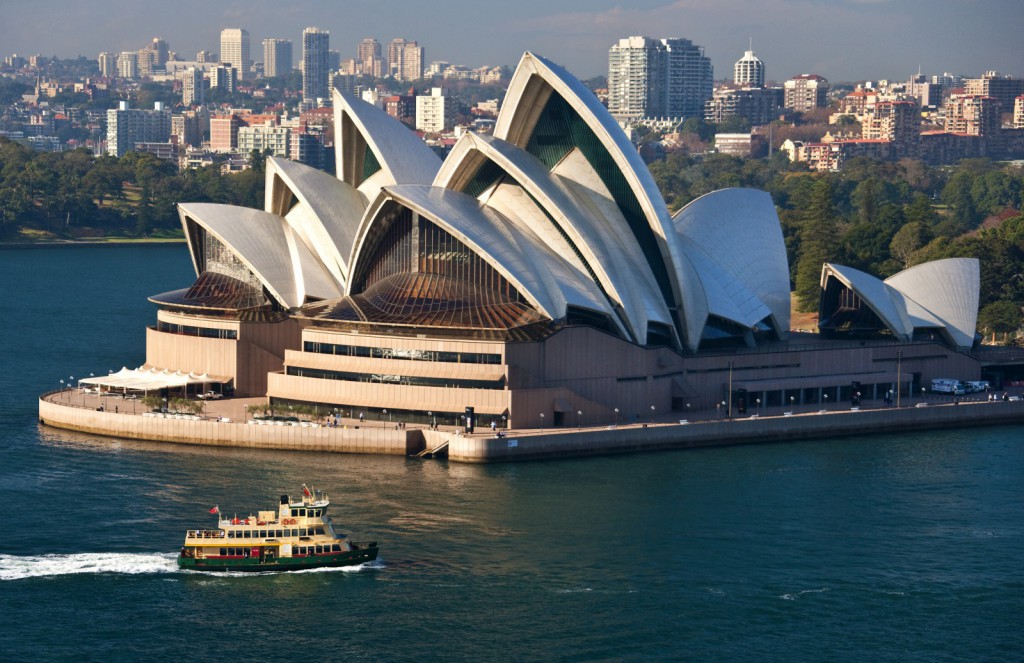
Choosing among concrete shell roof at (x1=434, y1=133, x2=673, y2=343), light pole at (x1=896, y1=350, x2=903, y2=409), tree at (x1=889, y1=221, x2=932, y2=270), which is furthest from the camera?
tree at (x1=889, y1=221, x2=932, y2=270)

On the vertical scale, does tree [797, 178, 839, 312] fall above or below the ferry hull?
above

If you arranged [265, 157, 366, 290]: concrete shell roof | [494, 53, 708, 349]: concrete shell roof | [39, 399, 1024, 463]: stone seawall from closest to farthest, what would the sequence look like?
1. [39, 399, 1024, 463]: stone seawall
2. [494, 53, 708, 349]: concrete shell roof
3. [265, 157, 366, 290]: concrete shell roof

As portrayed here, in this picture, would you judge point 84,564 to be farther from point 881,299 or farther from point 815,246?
point 815,246

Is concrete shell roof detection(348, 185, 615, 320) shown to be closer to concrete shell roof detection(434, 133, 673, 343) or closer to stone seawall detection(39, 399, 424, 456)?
concrete shell roof detection(434, 133, 673, 343)

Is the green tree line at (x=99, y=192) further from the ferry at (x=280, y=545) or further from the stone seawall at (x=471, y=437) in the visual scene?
the ferry at (x=280, y=545)

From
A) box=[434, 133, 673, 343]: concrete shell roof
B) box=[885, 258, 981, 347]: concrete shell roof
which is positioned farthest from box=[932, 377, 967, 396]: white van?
box=[434, 133, 673, 343]: concrete shell roof

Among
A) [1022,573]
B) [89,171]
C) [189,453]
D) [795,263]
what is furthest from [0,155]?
[1022,573]

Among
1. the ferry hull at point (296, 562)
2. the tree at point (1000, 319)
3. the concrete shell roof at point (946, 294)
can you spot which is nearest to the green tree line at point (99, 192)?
the tree at point (1000, 319)
